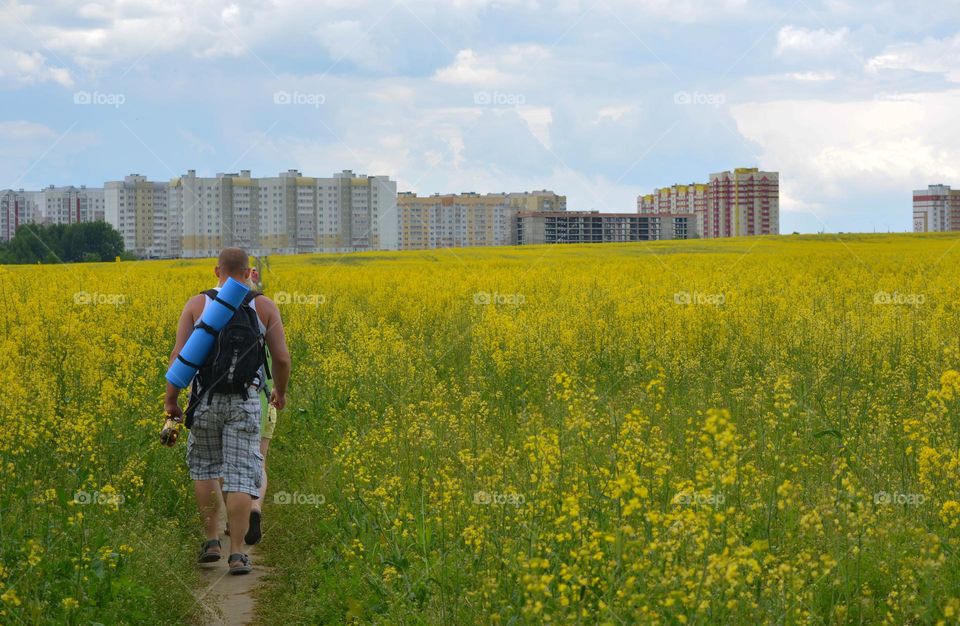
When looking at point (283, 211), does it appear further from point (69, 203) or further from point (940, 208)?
point (940, 208)

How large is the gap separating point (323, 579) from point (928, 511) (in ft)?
11.1

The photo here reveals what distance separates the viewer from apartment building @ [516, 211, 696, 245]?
89562 mm

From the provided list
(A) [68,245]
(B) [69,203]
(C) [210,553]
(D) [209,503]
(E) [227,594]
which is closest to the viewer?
(E) [227,594]

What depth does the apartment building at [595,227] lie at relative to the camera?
8956 centimetres

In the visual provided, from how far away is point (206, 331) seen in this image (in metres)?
5.43

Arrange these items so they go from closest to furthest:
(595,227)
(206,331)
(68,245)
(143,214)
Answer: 1. (206,331)
2. (68,245)
3. (143,214)
4. (595,227)

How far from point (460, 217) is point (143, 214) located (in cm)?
4385

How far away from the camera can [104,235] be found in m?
51.8

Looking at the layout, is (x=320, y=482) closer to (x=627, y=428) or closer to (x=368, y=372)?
(x=368, y=372)

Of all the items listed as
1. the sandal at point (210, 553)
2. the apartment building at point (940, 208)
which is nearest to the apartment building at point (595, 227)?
the apartment building at point (940, 208)

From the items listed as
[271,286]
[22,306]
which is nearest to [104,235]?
[271,286]

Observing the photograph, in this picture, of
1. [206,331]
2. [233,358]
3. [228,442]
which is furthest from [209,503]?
[206,331]

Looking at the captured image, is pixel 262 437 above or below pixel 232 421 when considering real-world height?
below

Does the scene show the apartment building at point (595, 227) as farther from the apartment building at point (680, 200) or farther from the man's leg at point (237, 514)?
the man's leg at point (237, 514)
